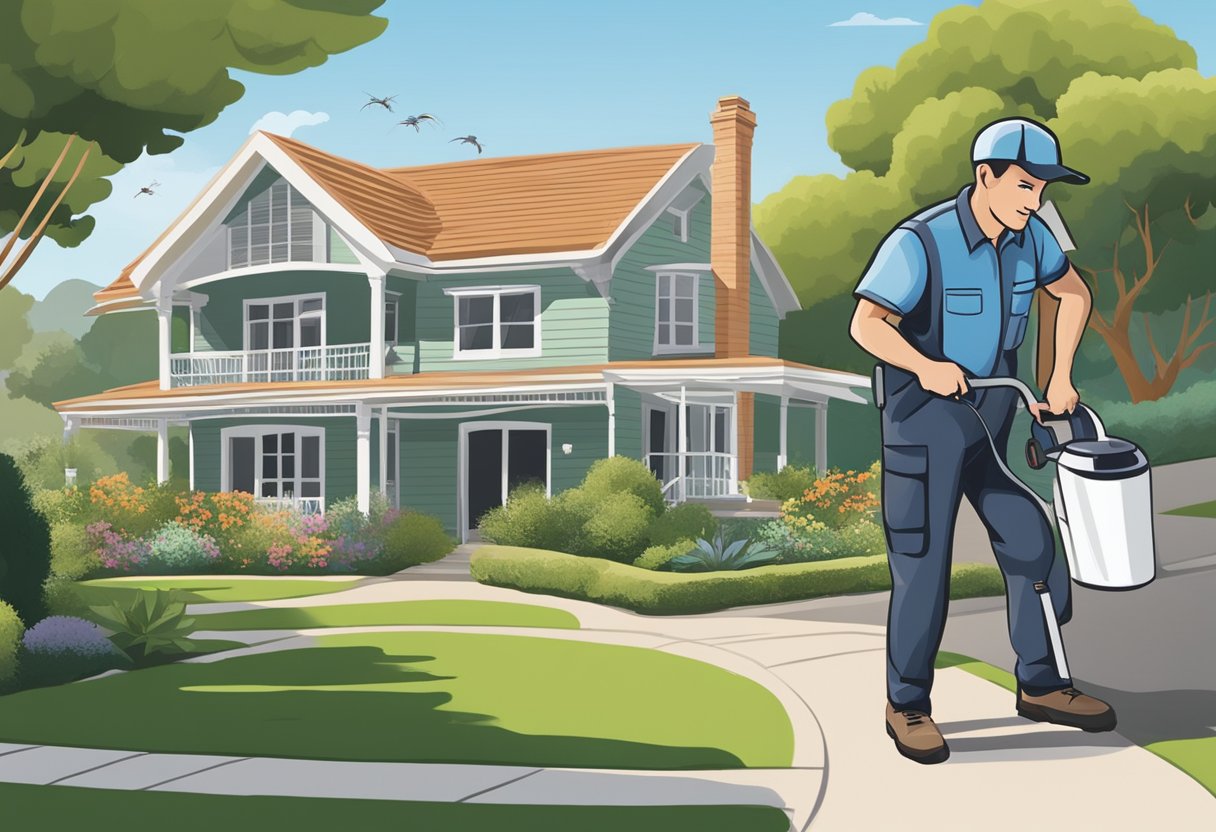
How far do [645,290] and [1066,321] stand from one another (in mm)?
19241

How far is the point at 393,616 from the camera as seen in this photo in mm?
14695

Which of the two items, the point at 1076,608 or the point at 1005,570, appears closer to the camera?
the point at 1005,570

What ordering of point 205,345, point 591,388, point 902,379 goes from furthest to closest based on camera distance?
1. point 205,345
2. point 591,388
3. point 902,379

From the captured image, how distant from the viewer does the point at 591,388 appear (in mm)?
23406

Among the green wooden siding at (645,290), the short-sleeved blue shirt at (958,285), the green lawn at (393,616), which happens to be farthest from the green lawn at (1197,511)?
the short-sleeved blue shirt at (958,285)

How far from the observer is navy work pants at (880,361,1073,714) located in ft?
22.4

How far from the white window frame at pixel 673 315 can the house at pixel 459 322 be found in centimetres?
5

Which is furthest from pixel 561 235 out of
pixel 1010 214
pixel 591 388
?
pixel 1010 214

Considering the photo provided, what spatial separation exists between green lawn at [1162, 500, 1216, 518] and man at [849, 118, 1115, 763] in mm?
17881

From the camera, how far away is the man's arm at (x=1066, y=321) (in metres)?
7.04

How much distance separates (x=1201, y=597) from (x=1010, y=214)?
9067 mm

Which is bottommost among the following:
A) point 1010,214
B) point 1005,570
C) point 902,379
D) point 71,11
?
point 1005,570

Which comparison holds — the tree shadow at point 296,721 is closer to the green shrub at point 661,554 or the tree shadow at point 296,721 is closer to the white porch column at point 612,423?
the green shrub at point 661,554

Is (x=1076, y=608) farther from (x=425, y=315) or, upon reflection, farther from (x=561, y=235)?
(x=425, y=315)
